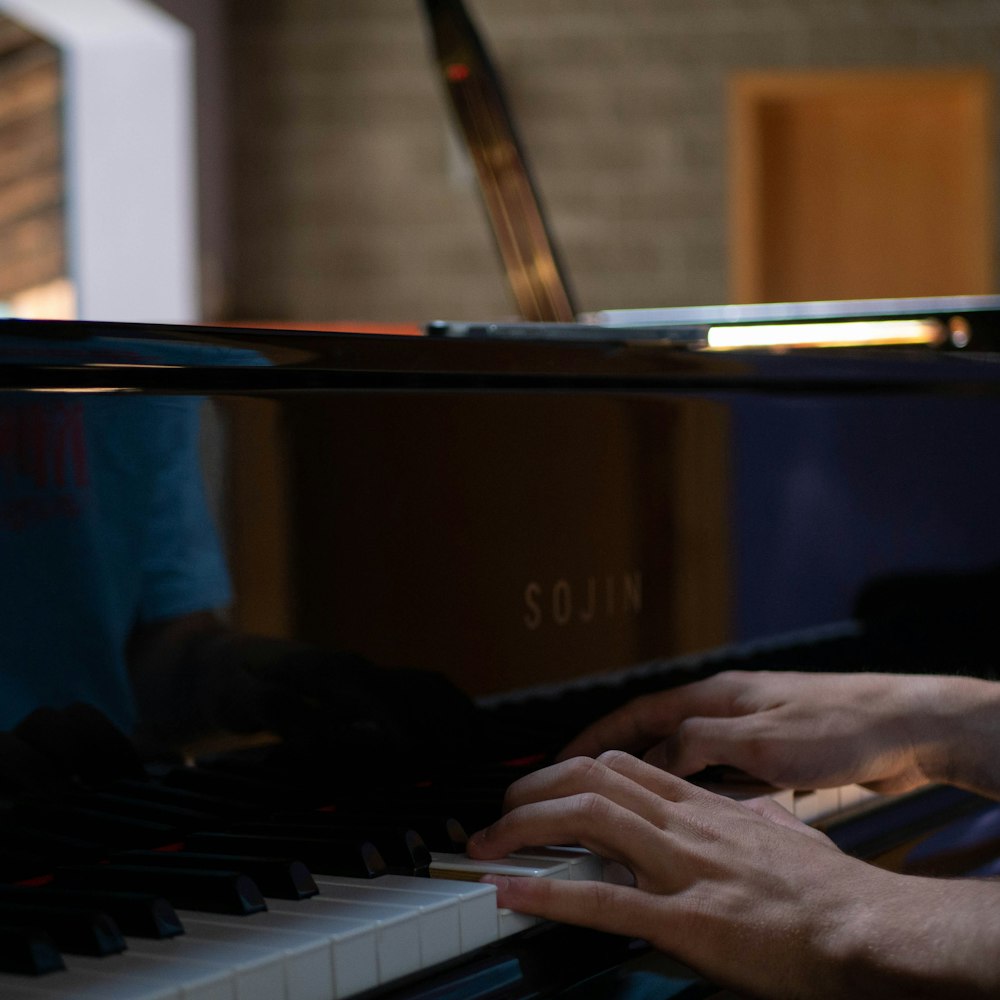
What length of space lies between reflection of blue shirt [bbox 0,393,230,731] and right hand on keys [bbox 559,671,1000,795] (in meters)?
0.38

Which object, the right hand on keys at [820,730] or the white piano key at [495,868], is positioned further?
the right hand on keys at [820,730]

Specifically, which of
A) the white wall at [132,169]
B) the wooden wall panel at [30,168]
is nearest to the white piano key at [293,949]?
the white wall at [132,169]

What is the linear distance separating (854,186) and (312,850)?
18.7ft

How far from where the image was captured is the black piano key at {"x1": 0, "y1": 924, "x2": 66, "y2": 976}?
0.61 meters

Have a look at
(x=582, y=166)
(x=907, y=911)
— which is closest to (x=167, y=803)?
(x=907, y=911)

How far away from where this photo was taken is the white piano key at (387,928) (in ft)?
2.20

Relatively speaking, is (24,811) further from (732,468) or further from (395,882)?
(732,468)

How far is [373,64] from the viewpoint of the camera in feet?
19.5

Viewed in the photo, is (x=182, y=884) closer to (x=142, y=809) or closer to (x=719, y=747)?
(x=142, y=809)

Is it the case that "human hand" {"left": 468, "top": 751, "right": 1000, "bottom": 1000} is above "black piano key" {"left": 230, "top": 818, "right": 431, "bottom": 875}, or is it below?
below

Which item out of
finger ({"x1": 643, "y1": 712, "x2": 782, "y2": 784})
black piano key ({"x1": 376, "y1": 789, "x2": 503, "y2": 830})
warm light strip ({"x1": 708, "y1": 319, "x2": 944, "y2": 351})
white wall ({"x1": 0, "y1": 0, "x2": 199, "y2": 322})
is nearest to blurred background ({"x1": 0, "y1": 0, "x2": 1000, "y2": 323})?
white wall ({"x1": 0, "y1": 0, "x2": 199, "y2": 322})

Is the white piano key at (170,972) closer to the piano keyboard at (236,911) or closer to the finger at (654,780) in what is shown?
the piano keyboard at (236,911)

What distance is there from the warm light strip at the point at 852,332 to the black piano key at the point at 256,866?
51.6 inches

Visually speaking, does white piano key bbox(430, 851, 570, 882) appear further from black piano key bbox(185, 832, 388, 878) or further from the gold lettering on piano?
the gold lettering on piano
